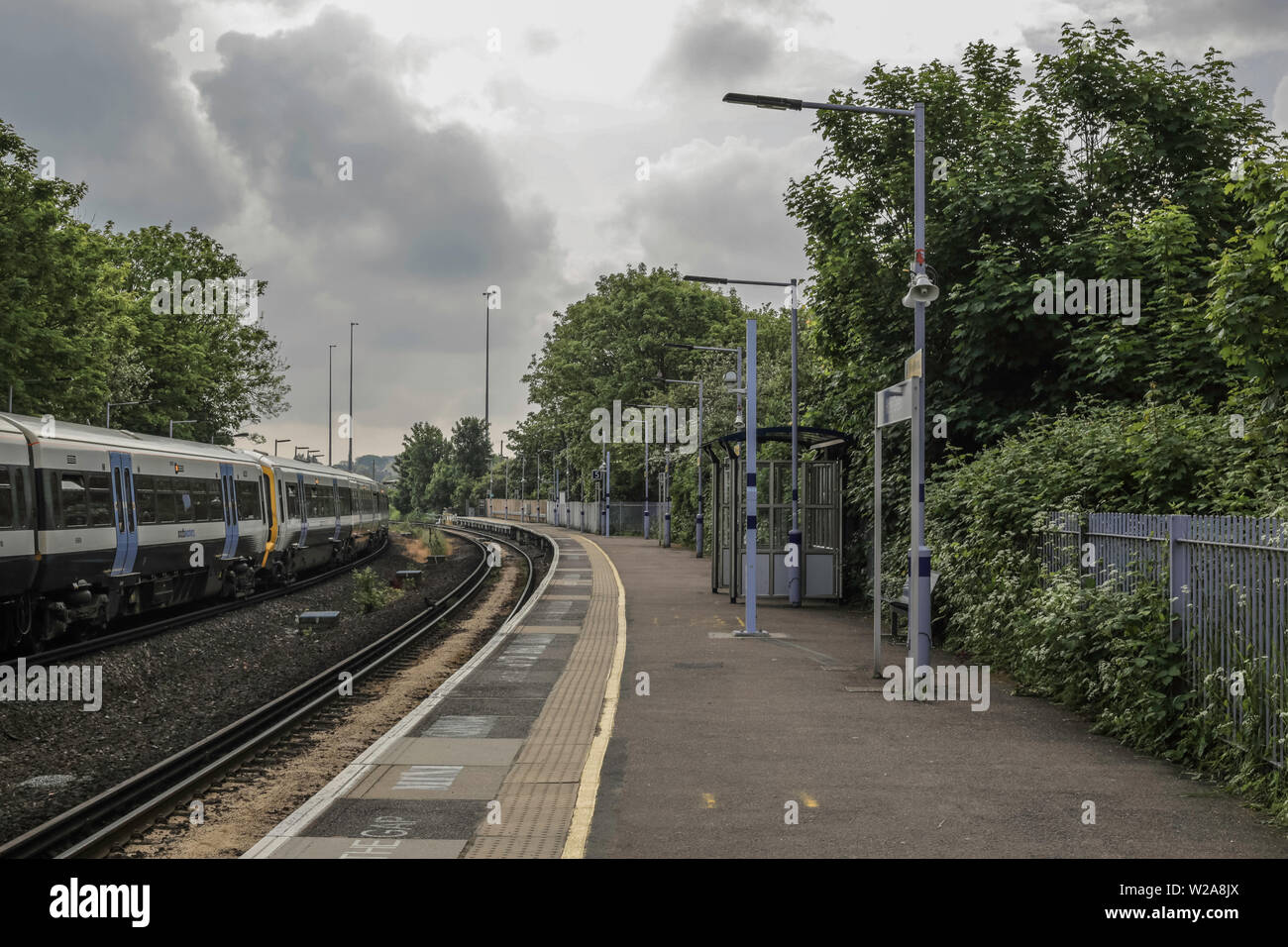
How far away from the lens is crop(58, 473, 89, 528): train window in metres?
16.8

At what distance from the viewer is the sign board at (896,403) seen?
12.4m

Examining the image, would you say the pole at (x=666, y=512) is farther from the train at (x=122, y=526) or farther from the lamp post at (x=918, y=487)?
the lamp post at (x=918, y=487)

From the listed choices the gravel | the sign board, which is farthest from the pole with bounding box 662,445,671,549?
the sign board

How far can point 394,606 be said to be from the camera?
26.3 m

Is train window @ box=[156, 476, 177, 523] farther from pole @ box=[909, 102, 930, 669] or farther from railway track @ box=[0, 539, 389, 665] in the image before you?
pole @ box=[909, 102, 930, 669]

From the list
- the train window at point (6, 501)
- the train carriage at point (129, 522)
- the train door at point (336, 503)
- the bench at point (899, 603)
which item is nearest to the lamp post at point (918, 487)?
the bench at point (899, 603)

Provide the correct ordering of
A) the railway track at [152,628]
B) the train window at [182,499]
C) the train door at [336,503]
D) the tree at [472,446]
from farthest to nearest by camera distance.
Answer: the tree at [472,446] → the train door at [336,503] → the train window at [182,499] → the railway track at [152,628]

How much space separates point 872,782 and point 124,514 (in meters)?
14.9

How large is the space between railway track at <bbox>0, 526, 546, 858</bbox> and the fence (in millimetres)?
7416

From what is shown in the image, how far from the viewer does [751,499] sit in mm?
18719

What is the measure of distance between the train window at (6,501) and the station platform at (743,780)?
631 cm

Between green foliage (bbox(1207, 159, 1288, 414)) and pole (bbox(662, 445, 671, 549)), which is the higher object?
green foliage (bbox(1207, 159, 1288, 414))

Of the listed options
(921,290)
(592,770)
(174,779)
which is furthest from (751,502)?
(174,779)
